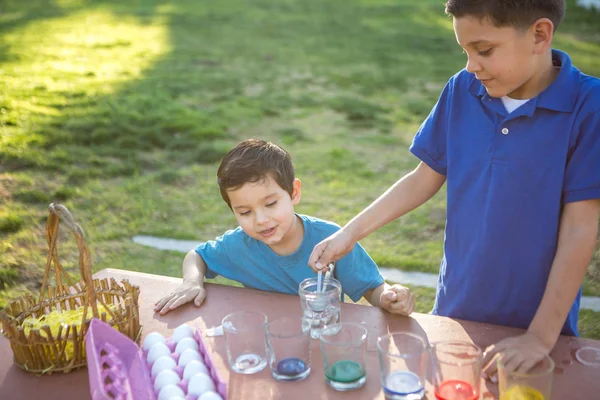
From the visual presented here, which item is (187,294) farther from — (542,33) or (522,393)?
(542,33)

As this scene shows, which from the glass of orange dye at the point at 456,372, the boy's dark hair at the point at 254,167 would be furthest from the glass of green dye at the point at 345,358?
the boy's dark hair at the point at 254,167

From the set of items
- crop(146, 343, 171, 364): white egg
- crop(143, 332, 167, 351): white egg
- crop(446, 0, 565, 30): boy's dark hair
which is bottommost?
crop(143, 332, 167, 351): white egg

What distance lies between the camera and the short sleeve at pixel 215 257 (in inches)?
99.7

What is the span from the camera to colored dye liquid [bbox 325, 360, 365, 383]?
1.69 m

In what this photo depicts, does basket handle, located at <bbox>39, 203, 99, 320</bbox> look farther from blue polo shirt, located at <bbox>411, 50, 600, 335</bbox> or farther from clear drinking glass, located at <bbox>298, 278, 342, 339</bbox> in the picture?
blue polo shirt, located at <bbox>411, 50, 600, 335</bbox>

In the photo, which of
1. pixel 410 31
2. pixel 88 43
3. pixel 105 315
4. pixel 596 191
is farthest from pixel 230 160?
pixel 410 31

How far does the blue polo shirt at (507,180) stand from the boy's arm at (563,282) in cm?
6

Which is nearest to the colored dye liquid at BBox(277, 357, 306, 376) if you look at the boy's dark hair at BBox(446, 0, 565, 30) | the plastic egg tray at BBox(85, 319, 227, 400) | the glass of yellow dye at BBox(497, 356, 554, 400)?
the plastic egg tray at BBox(85, 319, 227, 400)

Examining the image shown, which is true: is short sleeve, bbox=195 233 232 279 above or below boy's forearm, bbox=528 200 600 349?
below

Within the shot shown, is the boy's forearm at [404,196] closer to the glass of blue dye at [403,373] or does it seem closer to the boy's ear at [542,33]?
the boy's ear at [542,33]

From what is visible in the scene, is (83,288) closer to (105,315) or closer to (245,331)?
(105,315)

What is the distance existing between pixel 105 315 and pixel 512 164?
1.19 m

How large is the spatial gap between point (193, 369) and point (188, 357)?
6 centimetres

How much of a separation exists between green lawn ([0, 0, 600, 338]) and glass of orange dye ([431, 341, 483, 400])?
2.15 m
